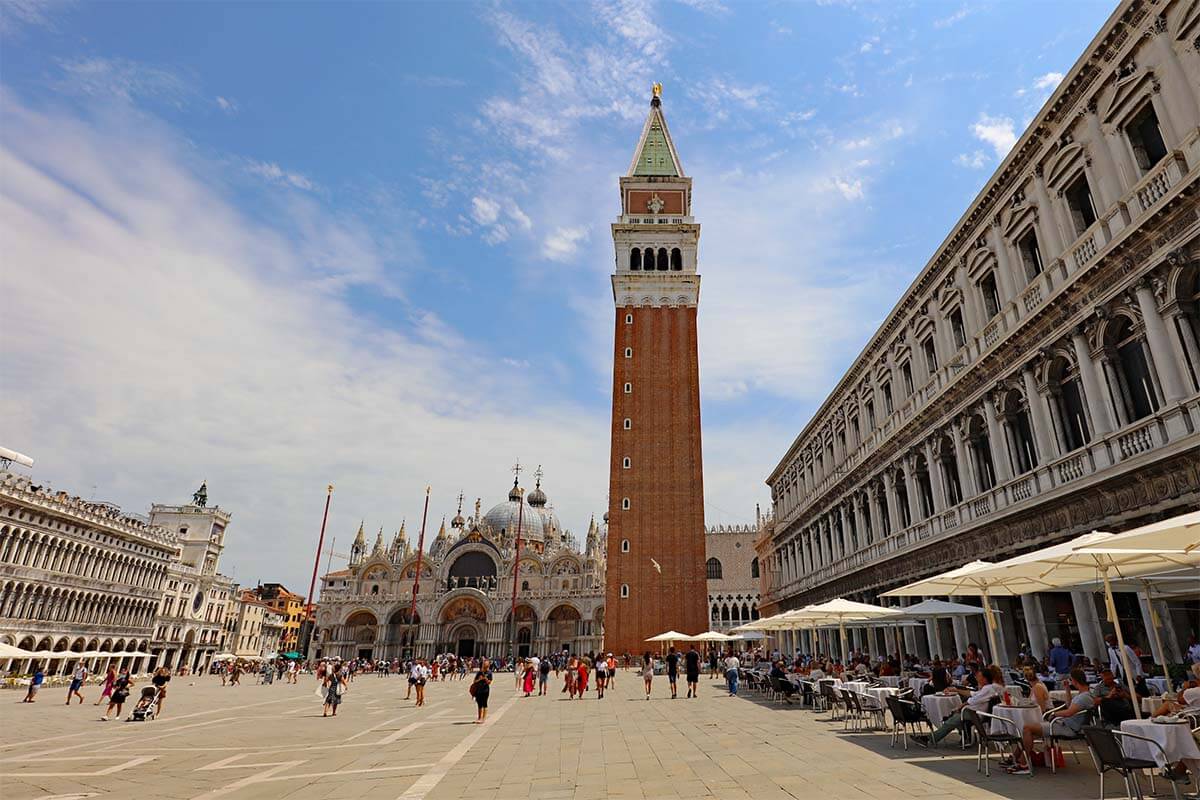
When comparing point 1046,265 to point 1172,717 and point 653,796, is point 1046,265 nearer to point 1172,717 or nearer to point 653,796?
point 1172,717

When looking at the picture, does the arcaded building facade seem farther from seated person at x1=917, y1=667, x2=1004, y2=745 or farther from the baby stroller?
the baby stroller

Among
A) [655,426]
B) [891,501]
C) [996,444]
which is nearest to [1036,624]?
[996,444]

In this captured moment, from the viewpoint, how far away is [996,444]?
1859 centimetres

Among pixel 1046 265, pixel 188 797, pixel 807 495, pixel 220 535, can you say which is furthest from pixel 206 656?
pixel 1046 265

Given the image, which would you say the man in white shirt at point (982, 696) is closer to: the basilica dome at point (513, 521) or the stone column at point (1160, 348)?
the stone column at point (1160, 348)

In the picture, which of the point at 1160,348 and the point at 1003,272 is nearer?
the point at 1160,348

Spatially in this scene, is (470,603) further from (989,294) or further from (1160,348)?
(1160,348)

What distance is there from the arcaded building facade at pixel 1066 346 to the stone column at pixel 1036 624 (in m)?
0.04

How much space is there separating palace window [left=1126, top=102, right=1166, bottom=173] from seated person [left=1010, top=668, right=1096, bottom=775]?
451 inches

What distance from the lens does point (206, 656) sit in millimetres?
71500

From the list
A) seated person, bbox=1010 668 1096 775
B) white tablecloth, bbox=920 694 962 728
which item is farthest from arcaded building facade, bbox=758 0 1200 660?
seated person, bbox=1010 668 1096 775

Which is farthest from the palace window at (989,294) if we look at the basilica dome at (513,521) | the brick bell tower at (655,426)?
the basilica dome at (513,521)

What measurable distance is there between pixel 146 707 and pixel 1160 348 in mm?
26463

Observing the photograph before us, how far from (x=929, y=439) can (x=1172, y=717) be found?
16.6 metres
